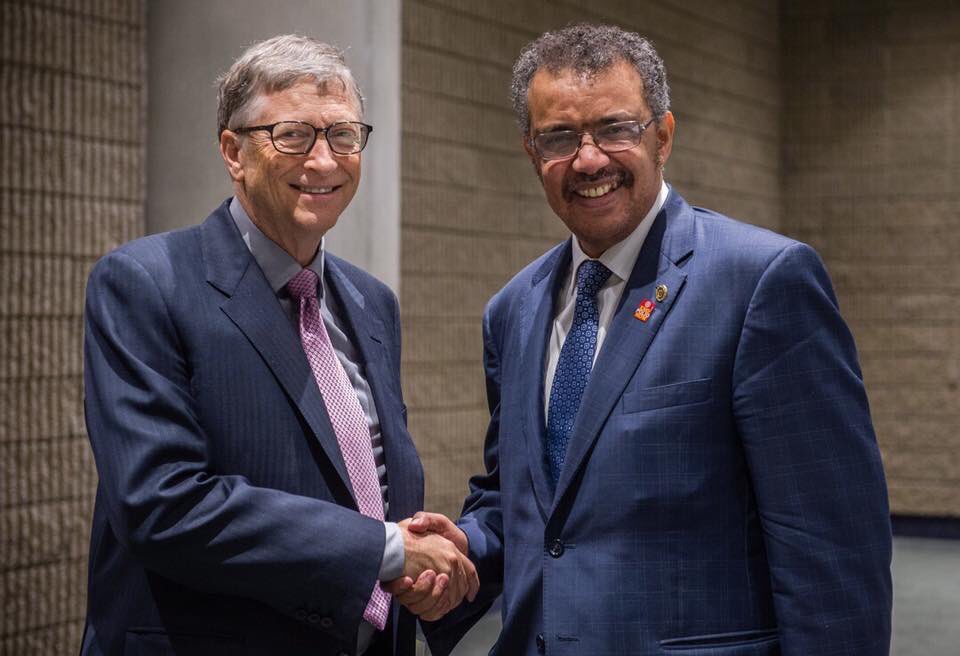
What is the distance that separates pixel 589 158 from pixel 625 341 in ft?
1.00

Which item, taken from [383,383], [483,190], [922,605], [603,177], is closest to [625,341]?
[603,177]

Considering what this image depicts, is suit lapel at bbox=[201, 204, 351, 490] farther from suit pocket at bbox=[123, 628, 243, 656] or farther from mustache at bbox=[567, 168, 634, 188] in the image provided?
mustache at bbox=[567, 168, 634, 188]

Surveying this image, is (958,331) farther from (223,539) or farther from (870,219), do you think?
(223,539)

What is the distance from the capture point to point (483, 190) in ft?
16.3

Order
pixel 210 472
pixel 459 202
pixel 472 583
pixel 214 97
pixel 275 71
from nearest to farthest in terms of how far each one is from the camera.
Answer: pixel 210 472 → pixel 275 71 → pixel 472 583 → pixel 214 97 → pixel 459 202

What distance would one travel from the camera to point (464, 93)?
4797mm

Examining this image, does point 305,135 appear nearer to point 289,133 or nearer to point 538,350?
point 289,133

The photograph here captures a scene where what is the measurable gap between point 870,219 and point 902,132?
Result: 56 cm

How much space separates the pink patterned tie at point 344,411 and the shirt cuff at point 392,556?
0.22ft

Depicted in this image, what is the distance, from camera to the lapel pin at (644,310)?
1.86 meters

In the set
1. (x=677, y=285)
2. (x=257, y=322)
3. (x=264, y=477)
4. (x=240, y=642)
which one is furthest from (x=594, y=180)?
(x=240, y=642)

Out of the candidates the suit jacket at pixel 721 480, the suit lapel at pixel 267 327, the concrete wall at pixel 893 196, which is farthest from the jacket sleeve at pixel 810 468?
the concrete wall at pixel 893 196

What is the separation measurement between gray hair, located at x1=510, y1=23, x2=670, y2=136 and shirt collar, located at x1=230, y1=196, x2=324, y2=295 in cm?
48

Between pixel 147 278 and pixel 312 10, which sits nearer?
pixel 147 278
